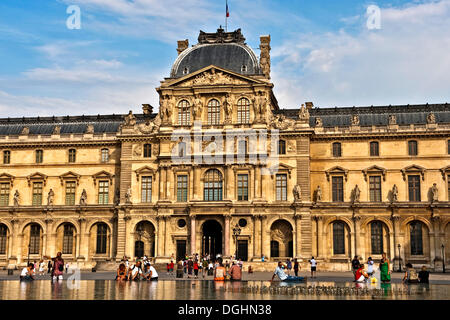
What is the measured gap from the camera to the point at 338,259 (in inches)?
2584

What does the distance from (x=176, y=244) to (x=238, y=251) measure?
659 centimetres

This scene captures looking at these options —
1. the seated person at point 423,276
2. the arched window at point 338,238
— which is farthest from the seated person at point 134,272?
the arched window at point 338,238

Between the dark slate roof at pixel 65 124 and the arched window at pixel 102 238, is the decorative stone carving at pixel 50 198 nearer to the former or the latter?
the arched window at pixel 102 238

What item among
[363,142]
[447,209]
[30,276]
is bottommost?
[30,276]

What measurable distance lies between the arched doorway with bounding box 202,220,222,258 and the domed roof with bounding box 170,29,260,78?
1680 cm

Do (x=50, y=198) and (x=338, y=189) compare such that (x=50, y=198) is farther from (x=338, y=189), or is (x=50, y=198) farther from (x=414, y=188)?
(x=414, y=188)

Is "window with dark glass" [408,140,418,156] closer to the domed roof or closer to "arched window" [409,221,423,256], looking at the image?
A: "arched window" [409,221,423,256]

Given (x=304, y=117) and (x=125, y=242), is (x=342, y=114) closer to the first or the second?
(x=304, y=117)

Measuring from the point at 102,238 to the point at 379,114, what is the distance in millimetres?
34425

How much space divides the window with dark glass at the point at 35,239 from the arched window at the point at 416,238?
136ft
